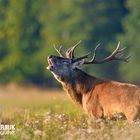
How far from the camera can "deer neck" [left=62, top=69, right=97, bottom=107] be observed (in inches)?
710

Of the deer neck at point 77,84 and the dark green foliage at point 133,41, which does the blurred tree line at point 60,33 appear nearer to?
the dark green foliage at point 133,41

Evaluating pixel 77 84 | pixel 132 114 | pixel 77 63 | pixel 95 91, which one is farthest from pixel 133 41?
pixel 132 114

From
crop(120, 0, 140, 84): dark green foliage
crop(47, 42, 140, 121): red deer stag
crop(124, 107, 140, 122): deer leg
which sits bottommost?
crop(124, 107, 140, 122): deer leg

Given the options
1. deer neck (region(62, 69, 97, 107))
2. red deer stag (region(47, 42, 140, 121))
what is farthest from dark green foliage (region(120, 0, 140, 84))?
deer neck (region(62, 69, 97, 107))

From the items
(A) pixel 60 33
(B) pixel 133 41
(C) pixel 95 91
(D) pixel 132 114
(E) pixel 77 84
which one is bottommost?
(D) pixel 132 114

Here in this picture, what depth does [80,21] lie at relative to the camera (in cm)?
5603

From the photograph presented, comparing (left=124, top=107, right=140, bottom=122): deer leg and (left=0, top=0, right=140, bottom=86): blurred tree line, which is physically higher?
(left=0, top=0, right=140, bottom=86): blurred tree line

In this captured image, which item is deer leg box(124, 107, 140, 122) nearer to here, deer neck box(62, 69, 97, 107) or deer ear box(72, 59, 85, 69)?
deer neck box(62, 69, 97, 107)

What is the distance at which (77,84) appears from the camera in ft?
59.5

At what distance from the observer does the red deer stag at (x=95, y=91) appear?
1662 centimetres

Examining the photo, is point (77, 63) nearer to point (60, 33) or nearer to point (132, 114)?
point (132, 114)

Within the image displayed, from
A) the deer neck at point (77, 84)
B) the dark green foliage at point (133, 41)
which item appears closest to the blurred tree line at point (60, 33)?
the dark green foliage at point (133, 41)

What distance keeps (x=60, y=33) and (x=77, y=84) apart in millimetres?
37449

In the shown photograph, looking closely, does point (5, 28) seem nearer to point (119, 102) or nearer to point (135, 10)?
point (135, 10)
